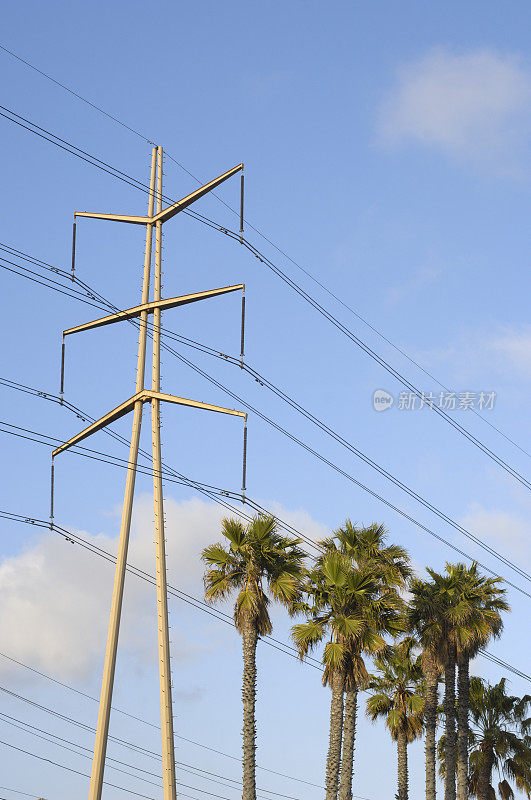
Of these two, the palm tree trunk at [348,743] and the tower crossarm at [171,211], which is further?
the palm tree trunk at [348,743]

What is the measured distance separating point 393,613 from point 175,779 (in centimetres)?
1669

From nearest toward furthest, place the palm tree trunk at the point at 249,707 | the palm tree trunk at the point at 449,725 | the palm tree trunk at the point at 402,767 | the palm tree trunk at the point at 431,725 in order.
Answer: the palm tree trunk at the point at 249,707, the palm tree trunk at the point at 449,725, the palm tree trunk at the point at 431,725, the palm tree trunk at the point at 402,767

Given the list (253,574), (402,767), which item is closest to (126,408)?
(253,574)

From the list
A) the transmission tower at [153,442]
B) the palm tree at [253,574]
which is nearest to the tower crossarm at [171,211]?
the transmission tower at [153,442]

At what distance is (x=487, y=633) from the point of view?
54.8 meters

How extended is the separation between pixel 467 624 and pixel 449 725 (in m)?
4.64

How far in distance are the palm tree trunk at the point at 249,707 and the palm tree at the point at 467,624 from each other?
1383cm

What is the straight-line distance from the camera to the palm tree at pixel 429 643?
54688mm

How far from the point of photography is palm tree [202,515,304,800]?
44.1 metres

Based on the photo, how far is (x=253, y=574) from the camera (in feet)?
147

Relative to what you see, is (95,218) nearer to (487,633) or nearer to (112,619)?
(112,619)

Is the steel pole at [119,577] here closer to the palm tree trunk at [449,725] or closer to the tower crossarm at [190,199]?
the tower crossarm at [190,199]

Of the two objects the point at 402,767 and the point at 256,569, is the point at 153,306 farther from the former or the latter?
the point at 402,767

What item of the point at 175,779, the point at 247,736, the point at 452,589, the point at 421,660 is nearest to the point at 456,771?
the point at 421,660
